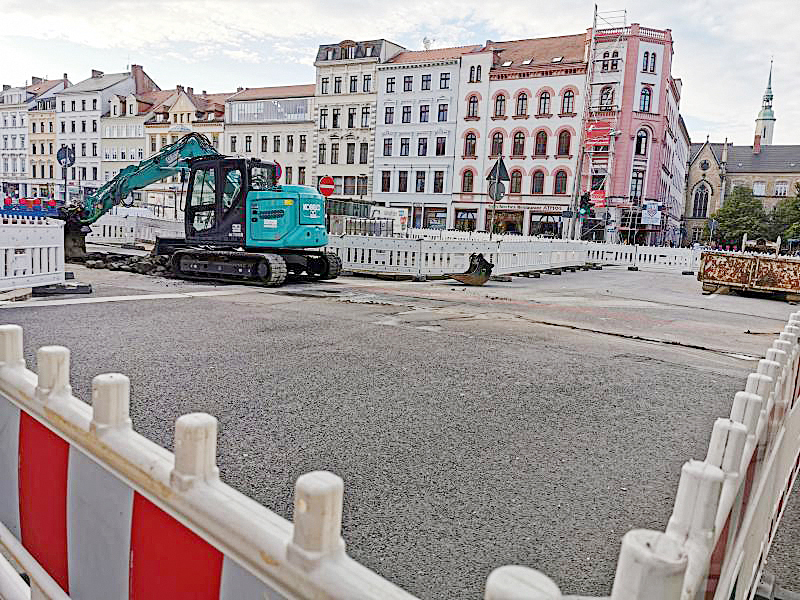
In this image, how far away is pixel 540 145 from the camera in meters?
52.1

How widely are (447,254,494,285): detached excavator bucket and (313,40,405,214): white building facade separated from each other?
40.7 metres

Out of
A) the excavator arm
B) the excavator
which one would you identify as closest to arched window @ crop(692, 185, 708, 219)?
the excavator

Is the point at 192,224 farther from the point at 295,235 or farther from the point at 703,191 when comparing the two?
the point at 703,191

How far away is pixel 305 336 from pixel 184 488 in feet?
23.1

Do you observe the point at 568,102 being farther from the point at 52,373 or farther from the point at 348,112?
the point at 52,373

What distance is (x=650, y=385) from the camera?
21.8ft

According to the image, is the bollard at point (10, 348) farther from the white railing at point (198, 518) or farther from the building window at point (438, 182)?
the building window at point (438, 182)

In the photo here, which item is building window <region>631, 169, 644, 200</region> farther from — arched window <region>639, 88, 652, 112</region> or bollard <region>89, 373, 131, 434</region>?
bollard <region>89, 373, 131, 434</region>

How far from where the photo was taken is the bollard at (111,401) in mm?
1735

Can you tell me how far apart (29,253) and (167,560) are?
11795mm

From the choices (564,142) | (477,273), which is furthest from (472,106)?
(477,273)

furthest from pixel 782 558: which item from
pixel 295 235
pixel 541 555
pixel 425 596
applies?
pixel 295 235

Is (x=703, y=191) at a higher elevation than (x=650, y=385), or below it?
higher

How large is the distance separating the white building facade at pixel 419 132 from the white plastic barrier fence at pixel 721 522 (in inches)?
2090
